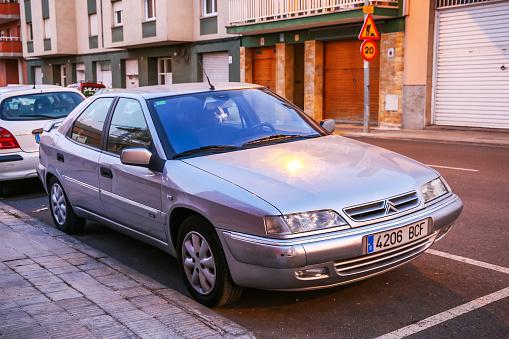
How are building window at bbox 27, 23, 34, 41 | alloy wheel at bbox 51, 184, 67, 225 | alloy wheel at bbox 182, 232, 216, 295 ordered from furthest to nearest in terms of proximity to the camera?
building window at bbox 27, 23, 34, 41 → alloy wheel at bbox 51, 184, 67, 225 → alloy wheel at bbox 182, 232, 216, 295

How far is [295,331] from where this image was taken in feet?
12.7

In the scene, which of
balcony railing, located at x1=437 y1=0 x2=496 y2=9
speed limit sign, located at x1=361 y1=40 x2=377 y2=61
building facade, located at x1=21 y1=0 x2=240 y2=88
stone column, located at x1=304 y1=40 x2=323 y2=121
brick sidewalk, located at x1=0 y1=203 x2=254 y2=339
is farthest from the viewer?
building facade, located at x1=21 y1=0 x2=240 y2=88

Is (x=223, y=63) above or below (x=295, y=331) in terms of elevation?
above

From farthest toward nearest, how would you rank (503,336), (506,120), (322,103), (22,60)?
(22,60)
(322,103)
(506,120)
(503,336)

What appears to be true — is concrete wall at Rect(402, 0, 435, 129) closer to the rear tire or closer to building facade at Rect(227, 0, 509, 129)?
building facade at Rect(227, 0, 509, 129)

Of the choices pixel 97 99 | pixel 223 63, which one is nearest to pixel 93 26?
pixel 223 63

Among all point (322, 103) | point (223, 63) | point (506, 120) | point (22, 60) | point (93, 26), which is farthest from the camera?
point (22, 60)

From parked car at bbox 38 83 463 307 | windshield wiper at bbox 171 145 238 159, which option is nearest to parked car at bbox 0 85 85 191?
parked car at bbox 38 83 463 307

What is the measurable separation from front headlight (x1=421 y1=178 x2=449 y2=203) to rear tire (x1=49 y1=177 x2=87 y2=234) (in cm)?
372

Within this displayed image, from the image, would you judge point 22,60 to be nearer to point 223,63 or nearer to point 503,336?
point 223,63

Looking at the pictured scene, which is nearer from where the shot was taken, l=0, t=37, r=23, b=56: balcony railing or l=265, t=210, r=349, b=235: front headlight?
l=265, t=210, r=349, b=235: front headlight

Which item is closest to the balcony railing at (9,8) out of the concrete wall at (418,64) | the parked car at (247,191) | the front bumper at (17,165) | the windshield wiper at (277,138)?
the concrete wall at (418,64)

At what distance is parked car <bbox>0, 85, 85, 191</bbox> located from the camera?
29.1 feet

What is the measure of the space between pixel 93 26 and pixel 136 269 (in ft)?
126
